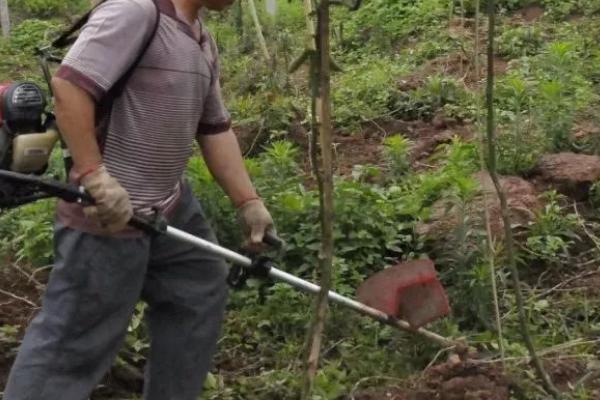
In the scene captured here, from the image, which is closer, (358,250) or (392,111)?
(358,250)

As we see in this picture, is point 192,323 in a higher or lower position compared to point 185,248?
lower

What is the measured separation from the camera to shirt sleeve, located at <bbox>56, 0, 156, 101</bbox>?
288cm

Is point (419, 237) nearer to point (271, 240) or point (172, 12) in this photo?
point (271, 240)

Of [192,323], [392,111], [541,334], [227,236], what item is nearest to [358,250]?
[227,236]

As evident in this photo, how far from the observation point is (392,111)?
773cm

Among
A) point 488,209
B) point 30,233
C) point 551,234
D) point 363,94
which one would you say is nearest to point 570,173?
point 551,234

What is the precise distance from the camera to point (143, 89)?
304 cm

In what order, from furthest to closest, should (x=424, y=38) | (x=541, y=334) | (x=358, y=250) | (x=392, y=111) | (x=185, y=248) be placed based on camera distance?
(x=424, y=38) < (x=392, y=111) < (x=358, y=250) < (x=541, y=334) < (x=185, y=248)

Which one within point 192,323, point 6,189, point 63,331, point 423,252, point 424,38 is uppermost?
point 6,189

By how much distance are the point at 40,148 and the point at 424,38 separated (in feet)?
24.4

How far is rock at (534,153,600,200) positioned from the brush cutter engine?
10.8 ft

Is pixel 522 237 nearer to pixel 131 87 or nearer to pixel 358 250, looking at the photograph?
pixel 358 250

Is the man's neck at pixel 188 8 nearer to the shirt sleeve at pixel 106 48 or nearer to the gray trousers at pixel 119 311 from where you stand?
the shirt sleeve at pixel 106 48

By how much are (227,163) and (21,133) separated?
788 mm
